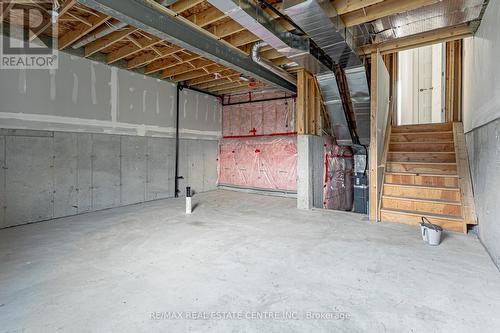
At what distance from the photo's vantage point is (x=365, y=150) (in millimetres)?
6492

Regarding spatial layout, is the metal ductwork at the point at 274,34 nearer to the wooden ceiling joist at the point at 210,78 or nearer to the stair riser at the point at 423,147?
the wooden ceiling joist at the point at 210,78

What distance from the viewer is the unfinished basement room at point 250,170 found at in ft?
6.47

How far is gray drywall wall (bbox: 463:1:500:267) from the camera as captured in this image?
2.56 m

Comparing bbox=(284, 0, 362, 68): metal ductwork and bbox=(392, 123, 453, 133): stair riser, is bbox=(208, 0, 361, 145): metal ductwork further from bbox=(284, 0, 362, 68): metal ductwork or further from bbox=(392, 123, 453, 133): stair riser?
bbox=(392, 123, 453, 133): stair riser

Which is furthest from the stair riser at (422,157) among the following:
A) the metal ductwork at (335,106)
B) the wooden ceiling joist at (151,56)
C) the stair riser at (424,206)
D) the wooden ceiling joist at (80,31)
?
the wooden ceiling joist at (80,31)

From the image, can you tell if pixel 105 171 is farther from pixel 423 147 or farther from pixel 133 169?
pixel 423 147

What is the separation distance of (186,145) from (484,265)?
6.15 m

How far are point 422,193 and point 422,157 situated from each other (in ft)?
3.10

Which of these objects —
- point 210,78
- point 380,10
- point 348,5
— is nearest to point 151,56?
point 210,78

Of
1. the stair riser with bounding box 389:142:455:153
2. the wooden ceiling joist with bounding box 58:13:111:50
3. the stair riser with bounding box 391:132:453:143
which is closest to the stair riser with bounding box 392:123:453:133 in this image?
the stair riser with bounding box 391:132:453:143

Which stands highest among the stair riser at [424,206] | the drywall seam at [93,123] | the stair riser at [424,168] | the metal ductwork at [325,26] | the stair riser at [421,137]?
the metal ductwork at [325,26]

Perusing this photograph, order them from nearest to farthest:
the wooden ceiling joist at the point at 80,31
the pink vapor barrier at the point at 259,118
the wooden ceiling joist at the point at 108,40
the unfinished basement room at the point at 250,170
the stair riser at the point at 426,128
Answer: the unfinished basement room at the point at 250,170 → the wooden ceiling joist at the point at 80,31 → the wooden ceiling joist at the point at 108,40 → the stair riser at the point at 426,128 → the pink vapor barrier at the point at 259,118

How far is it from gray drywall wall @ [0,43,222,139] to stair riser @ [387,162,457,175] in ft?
16.3

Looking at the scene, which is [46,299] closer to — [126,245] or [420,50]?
[126,245]
